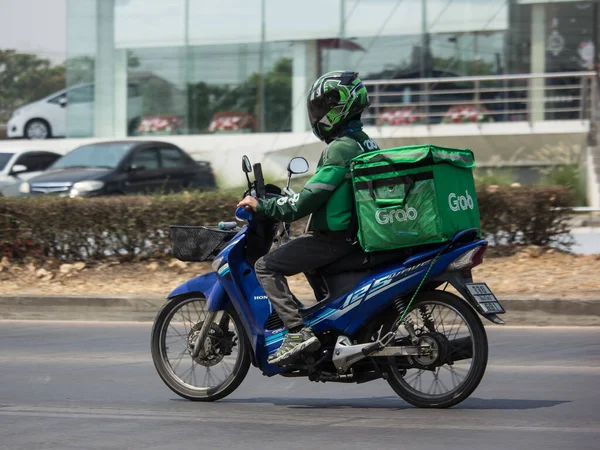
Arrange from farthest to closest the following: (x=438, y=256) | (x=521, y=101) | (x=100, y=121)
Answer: (x=100, y=121) → (x=521, y=101) → (x=438, y=256)

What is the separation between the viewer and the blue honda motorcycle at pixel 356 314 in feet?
22.0

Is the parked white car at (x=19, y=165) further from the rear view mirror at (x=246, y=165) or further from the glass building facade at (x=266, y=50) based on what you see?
the rear view mirror at (x=246, y=165)

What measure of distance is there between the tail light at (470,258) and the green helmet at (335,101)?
107cm

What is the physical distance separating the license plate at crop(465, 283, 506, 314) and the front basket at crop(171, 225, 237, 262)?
157cm

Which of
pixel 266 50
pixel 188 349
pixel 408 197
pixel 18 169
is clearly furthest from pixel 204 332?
pixel 266 50

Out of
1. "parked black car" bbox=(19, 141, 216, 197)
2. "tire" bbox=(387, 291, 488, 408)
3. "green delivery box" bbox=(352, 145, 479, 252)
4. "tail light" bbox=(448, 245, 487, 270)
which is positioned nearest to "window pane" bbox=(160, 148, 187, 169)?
"parked black car" bbox=(19, 141, 216, 197)

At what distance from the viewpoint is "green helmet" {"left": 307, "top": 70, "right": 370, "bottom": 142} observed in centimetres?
688

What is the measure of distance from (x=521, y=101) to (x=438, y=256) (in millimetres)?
19823

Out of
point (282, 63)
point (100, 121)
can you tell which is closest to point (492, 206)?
point (282, 63)

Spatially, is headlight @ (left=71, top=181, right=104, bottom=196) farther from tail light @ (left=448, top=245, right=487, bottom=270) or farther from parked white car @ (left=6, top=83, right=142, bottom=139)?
tail light @ (left=448, top=245, right=487, bottom=270)

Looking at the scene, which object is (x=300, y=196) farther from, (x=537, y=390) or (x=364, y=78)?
(x=364, y=78)

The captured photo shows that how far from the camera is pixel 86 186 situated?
2089 cm

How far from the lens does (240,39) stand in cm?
2902

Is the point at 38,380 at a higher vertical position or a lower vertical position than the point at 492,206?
lower
